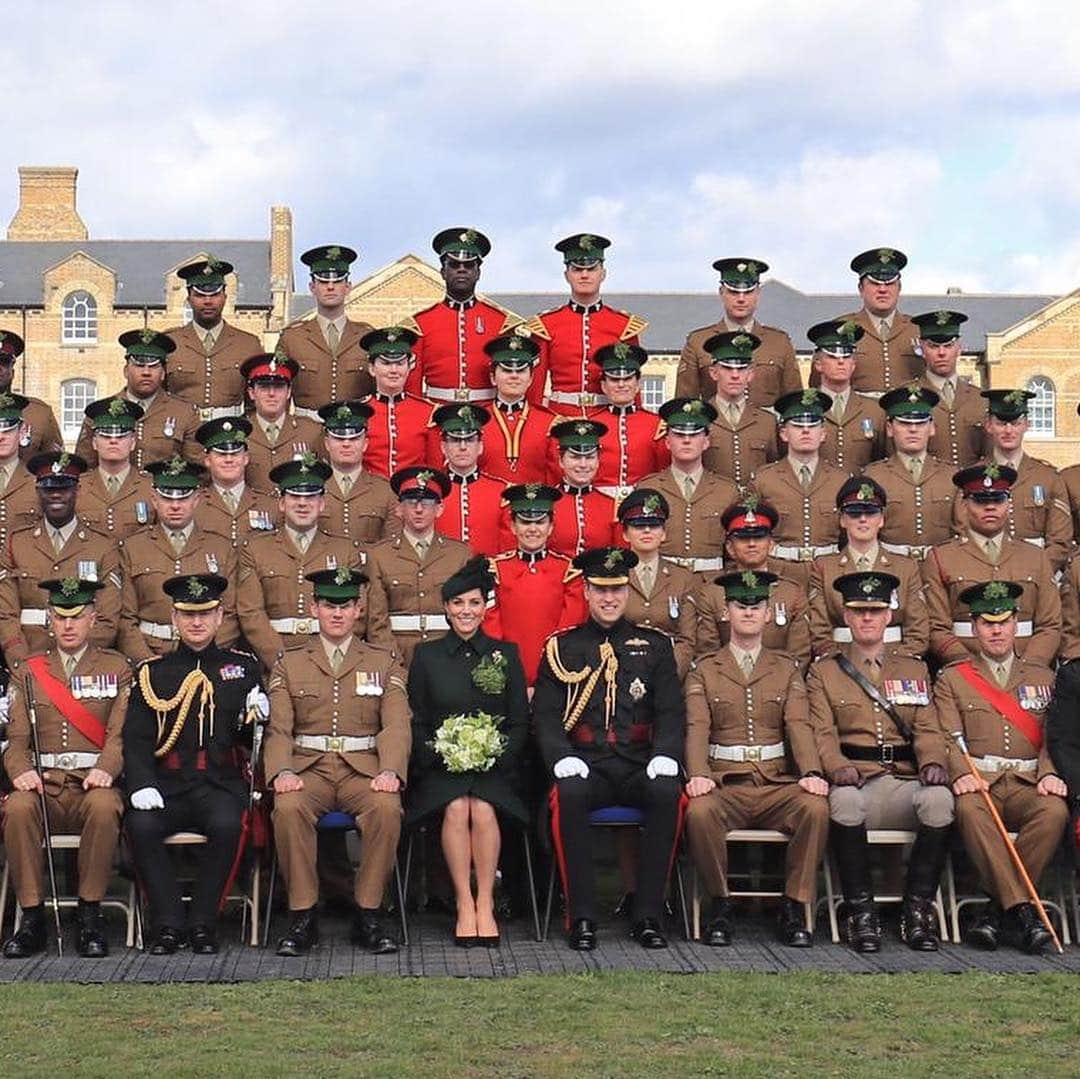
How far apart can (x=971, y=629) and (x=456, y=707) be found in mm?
2590

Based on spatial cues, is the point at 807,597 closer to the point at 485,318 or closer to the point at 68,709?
the point at 485,318

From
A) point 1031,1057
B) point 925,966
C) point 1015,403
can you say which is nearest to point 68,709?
point 925,966

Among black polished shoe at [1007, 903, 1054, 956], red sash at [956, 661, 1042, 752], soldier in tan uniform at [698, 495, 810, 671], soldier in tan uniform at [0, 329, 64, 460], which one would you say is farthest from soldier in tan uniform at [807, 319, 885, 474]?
soldier in tan uniform at [0, 329, 64, 460]

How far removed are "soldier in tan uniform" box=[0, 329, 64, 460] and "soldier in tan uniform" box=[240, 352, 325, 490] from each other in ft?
3.77

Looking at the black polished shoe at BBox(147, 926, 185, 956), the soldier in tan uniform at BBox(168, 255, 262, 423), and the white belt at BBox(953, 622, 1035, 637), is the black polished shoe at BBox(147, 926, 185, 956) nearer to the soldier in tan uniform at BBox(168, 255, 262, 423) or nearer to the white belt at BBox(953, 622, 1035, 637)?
the soldier in tan uniform at BBox(168, 255, 262, 423)

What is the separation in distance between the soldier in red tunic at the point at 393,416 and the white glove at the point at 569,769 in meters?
2.62

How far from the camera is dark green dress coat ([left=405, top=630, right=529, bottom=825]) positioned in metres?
8.05

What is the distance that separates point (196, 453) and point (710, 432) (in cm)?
282

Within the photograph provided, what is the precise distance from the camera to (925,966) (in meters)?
7.43

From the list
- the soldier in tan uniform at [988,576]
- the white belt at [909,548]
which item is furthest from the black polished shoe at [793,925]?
the white belt at [909,548]

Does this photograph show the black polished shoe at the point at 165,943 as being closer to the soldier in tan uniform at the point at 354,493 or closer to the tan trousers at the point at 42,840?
the tan trousers at the point at 42,840

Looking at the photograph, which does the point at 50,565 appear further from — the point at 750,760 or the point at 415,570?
the point at 750,760

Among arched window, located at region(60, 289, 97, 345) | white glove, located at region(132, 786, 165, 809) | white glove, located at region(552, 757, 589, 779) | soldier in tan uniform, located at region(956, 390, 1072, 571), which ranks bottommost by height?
white glove, located at region(132, 786, 165, 809)

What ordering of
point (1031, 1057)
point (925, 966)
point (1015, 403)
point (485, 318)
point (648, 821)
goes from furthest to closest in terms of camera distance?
point (485, 318) → point (1015, 403) → point (648, 821) → point (925, 966) → point (1031, 1057)
